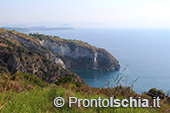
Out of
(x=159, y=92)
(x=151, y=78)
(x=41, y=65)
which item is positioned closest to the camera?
(x=159, y=92)

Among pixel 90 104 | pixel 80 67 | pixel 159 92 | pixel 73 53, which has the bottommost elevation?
pixel 80 67

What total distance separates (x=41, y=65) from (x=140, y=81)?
36.4 meters

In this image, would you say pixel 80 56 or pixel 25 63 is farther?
pixel 80 56

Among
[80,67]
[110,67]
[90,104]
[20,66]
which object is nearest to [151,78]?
[110,67]

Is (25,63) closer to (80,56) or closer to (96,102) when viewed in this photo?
(96,102)

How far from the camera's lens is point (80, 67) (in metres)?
94.0

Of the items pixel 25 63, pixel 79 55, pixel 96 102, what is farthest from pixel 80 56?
pixel 96 102

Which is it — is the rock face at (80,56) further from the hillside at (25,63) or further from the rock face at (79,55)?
the hillside at (25,63)

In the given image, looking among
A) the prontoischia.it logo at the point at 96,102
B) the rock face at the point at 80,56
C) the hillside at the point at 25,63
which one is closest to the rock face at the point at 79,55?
the rock face at the point at 80,56

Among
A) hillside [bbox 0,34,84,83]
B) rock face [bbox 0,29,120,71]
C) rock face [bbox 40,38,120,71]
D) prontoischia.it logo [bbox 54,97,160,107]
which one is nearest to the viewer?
prontoischia.it logo [bbox 54,97,160,107]

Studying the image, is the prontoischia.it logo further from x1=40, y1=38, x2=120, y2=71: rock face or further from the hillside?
x1=40, y1=38, x2=120, y2=71: rock face

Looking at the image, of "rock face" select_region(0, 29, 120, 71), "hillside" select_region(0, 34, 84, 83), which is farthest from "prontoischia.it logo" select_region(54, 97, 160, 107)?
"rock face" select_region(0, 29, 120, 71)

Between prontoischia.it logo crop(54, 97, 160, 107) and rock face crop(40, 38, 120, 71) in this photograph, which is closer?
prontoischia.it logo crop(54, 97, 160, 107)

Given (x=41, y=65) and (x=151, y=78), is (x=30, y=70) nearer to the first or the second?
(x=41, y=65)
